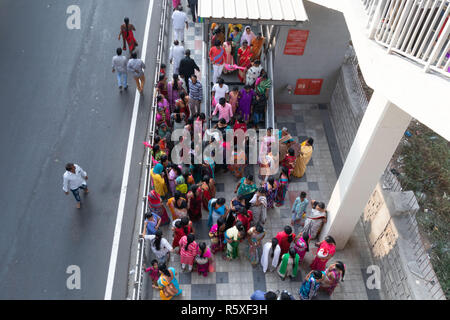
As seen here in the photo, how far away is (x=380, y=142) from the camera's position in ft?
23.8

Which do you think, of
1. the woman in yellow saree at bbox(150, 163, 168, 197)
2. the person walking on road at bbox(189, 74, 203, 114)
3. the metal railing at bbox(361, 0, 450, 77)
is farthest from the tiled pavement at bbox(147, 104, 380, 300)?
the metal railing at bbox(361, 0, 450, 77)

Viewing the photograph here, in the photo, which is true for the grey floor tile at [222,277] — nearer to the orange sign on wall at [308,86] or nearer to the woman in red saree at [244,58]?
the woman in red saree at [244,58]

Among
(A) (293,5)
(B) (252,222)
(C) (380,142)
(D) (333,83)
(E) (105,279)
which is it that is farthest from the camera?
(D) (333,83)

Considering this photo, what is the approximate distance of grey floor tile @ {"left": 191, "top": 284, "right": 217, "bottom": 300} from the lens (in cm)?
842

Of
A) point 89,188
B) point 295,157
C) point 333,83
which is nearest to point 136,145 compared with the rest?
point 89,188

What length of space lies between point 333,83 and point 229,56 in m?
3.26

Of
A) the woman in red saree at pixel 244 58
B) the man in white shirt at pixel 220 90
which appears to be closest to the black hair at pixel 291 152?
the man in white shirt at pixel 220 90

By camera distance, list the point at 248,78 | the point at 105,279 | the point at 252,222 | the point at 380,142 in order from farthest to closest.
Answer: the point at 248,78 < the point at 252,222 < the point at 105,279 < the point at 380,142

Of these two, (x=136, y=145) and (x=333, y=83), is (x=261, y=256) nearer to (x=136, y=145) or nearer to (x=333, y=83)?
(x=136, y=145)

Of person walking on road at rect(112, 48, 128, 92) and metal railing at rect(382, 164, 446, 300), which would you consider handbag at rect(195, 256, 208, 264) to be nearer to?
metal railing at rect(382, 164, 446, 300)

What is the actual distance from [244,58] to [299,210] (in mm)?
4614

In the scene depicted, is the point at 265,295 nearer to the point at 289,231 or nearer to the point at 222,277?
the point at 289,231

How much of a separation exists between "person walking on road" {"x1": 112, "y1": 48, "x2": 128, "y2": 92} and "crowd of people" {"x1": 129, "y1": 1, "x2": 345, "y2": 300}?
124 cm

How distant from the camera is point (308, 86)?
12039 mm
